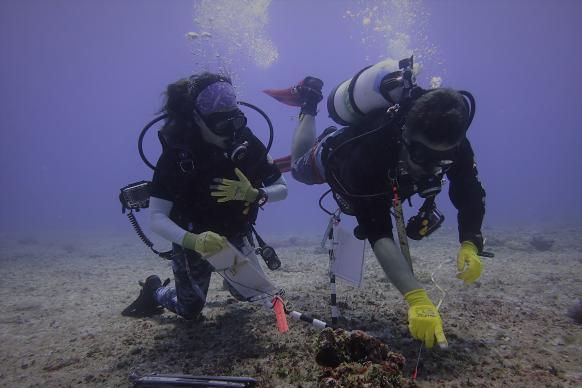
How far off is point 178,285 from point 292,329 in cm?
188

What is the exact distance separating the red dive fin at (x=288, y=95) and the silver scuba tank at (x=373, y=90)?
1.81 metres

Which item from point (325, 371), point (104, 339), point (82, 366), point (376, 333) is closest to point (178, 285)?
point (104, 339)

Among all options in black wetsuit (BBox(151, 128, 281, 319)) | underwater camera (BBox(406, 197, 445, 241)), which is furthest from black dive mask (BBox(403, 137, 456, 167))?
black wetsuit (BBox(151, 128, 281, 319))

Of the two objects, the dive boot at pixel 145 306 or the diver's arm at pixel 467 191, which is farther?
the dive boot at pixel 145 306

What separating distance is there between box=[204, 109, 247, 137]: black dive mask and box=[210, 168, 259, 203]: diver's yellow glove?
0.53 meters

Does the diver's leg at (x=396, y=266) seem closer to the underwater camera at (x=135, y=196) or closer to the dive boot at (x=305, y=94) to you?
the underwater camera at (x=135, y=196)

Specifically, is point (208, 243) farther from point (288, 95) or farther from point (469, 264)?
point (288, 95)

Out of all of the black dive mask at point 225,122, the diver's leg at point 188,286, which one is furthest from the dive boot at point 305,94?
the diver's leg at point 188,286

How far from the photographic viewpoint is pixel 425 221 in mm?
4359

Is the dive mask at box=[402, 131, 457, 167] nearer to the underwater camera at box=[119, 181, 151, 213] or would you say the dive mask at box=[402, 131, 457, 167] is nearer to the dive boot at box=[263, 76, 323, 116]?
the dive boot at box=[263, 76, 323, 116]

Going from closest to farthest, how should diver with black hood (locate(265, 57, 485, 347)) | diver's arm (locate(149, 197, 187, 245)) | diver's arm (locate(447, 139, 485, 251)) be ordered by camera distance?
diver with black hood (locate(265, 57, 485, 347)) → diver's arm (locate(149, 197, 187, 245)) → diver's arm (locate(447, 139, 485, 251))

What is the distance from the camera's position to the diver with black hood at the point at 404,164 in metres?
3.39

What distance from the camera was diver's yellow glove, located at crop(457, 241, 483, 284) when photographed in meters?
3.99

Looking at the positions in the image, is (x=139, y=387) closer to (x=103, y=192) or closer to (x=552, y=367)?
(x=552, y=367)
